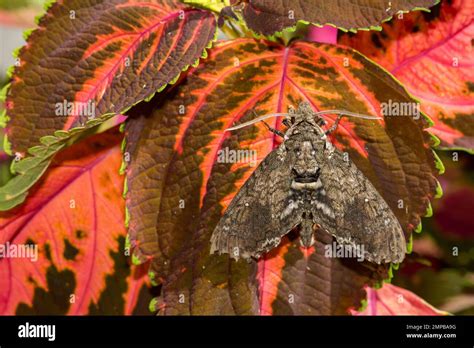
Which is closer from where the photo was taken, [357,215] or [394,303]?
[357,215]

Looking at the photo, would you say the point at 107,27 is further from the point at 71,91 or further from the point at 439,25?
the point at 439,25

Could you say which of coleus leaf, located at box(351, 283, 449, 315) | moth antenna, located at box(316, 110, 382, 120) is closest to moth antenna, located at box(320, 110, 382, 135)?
moth antenna, located at box(316, 110, 382, 120)

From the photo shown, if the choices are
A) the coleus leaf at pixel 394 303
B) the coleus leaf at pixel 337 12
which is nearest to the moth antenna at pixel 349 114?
the coleus leaf at pixel 337 12

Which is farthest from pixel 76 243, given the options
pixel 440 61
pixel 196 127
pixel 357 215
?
pixel 440 61

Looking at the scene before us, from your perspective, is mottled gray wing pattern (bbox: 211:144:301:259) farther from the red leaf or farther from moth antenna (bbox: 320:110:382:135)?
the red leaf

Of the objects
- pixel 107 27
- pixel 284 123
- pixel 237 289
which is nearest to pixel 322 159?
pixel 284 123

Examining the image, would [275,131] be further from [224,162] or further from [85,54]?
[85,54]
